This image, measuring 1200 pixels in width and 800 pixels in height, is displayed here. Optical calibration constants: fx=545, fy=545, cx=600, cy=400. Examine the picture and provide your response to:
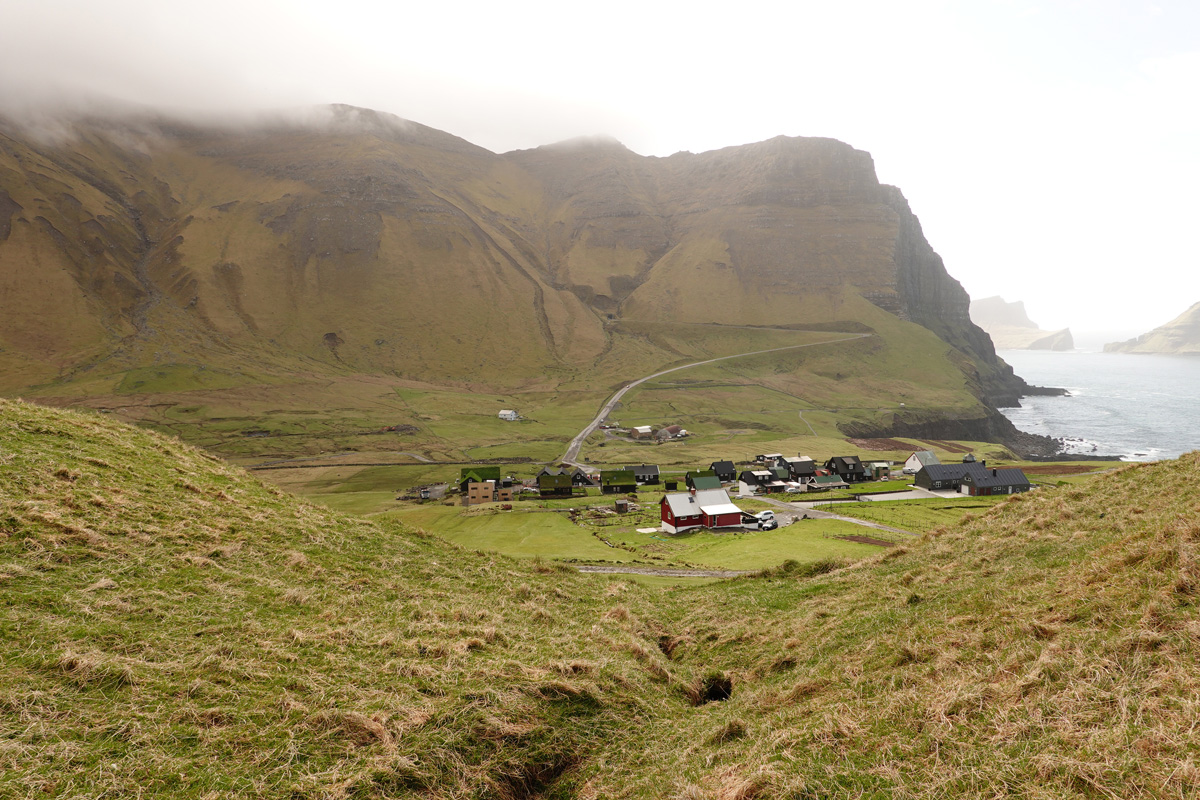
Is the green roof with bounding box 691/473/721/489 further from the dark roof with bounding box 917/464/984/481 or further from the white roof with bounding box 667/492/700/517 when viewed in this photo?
the dark roof with bounding box 917/464/984/481

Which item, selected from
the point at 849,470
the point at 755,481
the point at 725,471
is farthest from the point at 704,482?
the point at 849,470

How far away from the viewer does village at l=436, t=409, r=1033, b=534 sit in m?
59.6

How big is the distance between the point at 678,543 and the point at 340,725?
45841 millimetres

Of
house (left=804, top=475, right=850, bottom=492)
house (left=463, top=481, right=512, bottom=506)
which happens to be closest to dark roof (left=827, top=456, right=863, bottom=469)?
house (left=804, top=475, right=850, bottom=492)

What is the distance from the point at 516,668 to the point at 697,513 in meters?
48.6

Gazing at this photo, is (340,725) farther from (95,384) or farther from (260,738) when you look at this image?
(95,384)

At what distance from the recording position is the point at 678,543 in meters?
52.8

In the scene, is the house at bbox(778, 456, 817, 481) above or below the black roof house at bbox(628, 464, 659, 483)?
above

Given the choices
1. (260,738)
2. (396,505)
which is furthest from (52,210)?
(260,738)

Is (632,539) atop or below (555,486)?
below

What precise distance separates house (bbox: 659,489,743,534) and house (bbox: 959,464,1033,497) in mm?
35214

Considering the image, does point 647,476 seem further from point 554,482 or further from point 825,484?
point 825,484

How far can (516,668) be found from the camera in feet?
41.1

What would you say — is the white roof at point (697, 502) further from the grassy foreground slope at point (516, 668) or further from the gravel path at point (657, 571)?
the grassy foreground slope at point (516, 668)
